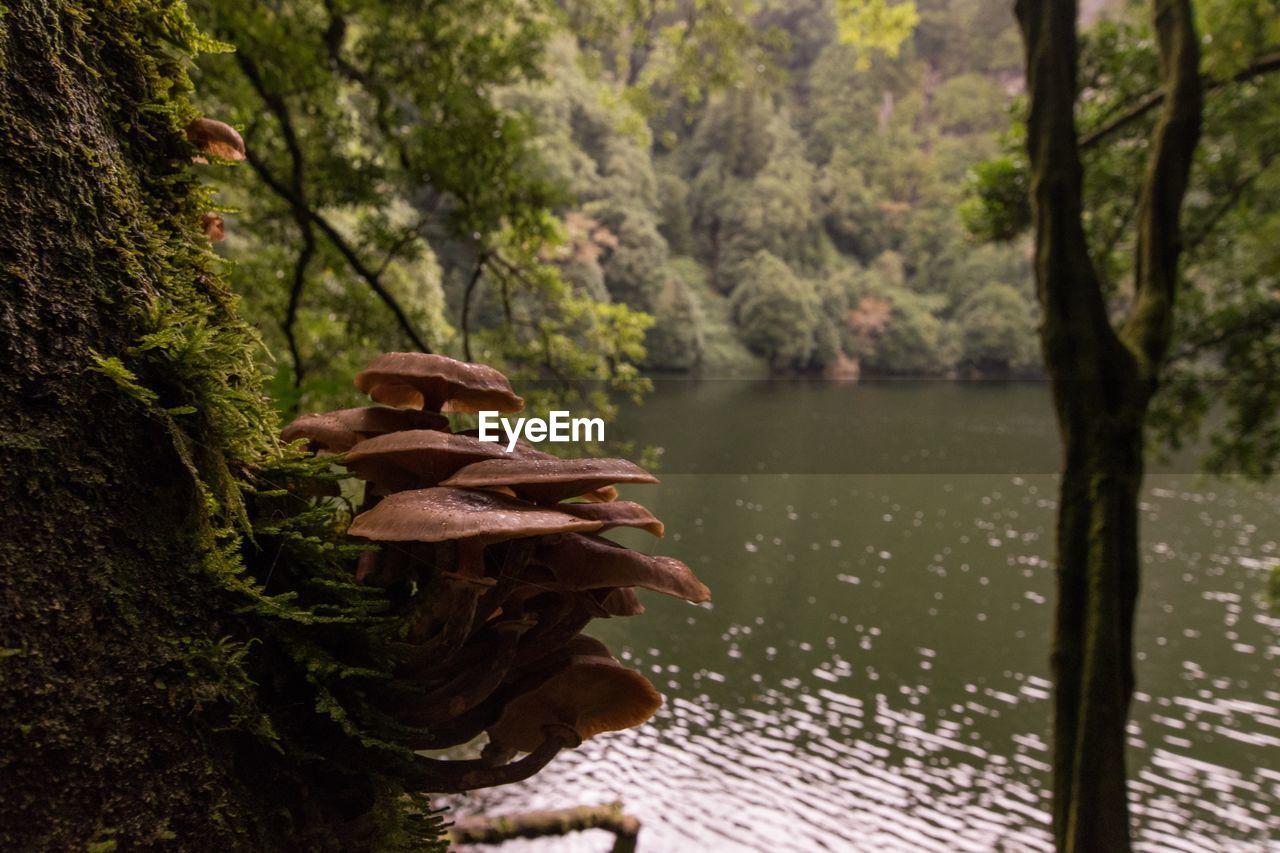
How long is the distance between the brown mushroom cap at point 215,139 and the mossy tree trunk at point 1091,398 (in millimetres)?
3787

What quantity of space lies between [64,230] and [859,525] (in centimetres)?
2114

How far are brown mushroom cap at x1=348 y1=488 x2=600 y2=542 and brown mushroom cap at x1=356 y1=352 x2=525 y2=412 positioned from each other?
0.24 meters

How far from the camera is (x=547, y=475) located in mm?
775

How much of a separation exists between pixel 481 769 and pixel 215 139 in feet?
3.06

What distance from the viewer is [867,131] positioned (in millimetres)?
60469

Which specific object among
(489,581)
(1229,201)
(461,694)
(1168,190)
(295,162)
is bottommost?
(461,694)

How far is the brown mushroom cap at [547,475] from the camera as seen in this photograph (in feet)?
2.52

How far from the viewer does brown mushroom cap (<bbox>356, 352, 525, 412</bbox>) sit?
3.21ft

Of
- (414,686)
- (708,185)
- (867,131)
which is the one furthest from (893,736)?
(867,131)

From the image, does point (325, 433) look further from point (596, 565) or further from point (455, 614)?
point (596, 565)

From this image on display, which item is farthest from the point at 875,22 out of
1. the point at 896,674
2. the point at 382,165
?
the point at 896,674

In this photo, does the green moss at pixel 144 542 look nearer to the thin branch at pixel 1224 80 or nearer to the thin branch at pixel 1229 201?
the thin branch at pixel 1224 80

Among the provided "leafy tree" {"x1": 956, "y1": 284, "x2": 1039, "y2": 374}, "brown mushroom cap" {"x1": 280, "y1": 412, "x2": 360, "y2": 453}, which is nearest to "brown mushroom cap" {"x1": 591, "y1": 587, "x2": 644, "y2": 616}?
"brown mushroom cap" {"x1": 280, "y1": 412, "x2": 360, "y2": 453}

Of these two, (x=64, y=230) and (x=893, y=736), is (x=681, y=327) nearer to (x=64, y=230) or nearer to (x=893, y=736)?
(x=893, y=736)
